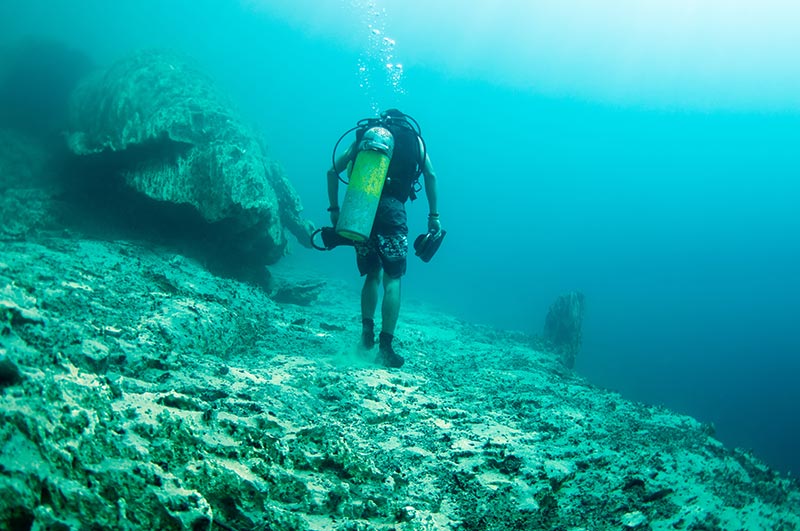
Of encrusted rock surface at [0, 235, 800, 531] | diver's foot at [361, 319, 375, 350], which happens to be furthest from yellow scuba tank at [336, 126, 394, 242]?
encrusted rock surface at [0, 235, 800, 531]

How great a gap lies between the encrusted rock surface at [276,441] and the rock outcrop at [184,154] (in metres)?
2.69

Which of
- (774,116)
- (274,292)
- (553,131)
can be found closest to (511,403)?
(274,292)

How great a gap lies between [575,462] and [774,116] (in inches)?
5497

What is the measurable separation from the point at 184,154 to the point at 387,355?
5.47 metres

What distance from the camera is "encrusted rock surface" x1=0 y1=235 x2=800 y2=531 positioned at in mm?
1329

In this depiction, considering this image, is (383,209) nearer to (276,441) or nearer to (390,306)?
(390,306)

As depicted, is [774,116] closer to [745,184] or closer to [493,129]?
[745,184]

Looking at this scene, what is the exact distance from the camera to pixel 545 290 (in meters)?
99.1

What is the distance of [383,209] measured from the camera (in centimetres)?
423

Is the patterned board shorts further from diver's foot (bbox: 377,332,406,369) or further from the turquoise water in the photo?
the turquoise water

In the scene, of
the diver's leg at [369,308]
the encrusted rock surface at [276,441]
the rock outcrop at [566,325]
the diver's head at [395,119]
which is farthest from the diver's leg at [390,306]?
the rock outcrop at [566,325]

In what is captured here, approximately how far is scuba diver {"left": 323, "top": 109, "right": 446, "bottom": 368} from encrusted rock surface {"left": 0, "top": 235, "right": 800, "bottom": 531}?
2.30 ft

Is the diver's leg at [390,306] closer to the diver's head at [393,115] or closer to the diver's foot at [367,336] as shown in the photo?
the diver's foot at [367,336]

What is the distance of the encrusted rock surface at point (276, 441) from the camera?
133 cm
